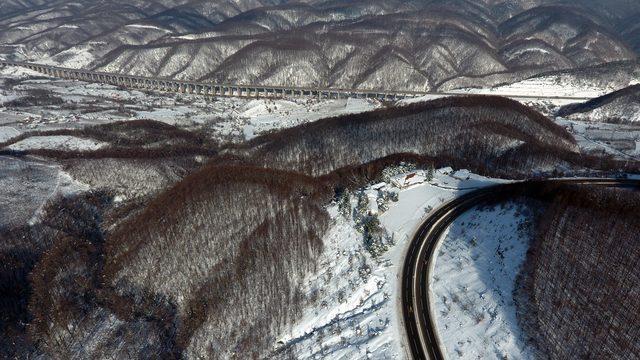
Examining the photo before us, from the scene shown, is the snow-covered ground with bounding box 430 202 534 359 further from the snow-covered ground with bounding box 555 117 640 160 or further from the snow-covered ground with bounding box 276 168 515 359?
the snow-covered ground with bounding box 555 117 640 160

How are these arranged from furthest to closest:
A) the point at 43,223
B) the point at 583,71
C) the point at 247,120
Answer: the point at 583,71 < the point at 247,120 < the point at 43,223

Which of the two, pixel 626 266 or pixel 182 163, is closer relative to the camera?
pixel 626 266

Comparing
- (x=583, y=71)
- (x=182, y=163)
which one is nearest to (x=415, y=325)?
(x=182, y=163)

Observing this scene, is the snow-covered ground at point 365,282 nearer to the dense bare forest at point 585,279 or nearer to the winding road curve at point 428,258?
the winding road curve at point 428,258

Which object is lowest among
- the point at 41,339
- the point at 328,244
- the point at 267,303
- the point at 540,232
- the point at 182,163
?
the point at 41,339

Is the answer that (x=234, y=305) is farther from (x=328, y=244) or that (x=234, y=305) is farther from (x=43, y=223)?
(x=43, y=223)

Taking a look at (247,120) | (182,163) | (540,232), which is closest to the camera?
(540,232)

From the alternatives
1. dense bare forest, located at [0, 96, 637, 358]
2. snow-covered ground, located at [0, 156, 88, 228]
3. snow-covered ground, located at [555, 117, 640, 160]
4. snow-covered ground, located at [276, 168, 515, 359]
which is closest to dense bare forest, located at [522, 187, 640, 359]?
snow-covered ground, located at [276, 168, 515, 359]
